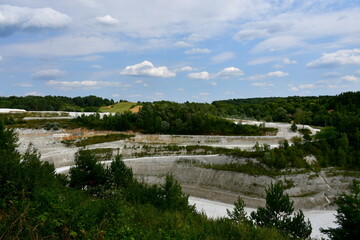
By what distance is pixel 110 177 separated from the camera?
24.3m

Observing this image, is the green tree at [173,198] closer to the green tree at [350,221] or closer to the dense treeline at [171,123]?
the green tree at [350,221]

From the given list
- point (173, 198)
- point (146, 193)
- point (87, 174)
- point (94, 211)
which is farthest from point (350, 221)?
point (87, 174)

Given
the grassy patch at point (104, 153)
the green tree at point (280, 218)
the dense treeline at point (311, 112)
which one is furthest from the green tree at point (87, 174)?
the dense treeline at point (311, 112)

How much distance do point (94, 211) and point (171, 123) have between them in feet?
183

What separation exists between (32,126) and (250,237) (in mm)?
66730

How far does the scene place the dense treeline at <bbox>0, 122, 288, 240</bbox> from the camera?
752 cm

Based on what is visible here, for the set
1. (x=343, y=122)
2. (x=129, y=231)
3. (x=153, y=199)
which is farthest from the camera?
(x=343, y=122)

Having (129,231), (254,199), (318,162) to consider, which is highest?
(129,231)

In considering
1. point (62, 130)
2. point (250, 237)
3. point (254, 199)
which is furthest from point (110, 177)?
point (62, 130)

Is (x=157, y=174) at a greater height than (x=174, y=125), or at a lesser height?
lesser

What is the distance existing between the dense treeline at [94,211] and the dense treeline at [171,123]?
38454mm

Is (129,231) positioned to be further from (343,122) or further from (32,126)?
(32,126)

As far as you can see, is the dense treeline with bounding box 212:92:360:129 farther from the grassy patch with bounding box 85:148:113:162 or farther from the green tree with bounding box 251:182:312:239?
the green tree with bounding box 251:182:312:239

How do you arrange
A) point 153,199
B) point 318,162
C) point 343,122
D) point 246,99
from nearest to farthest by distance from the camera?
1. point 153,199
2. point 318,162
3. point 343,122
4. point 246,99
